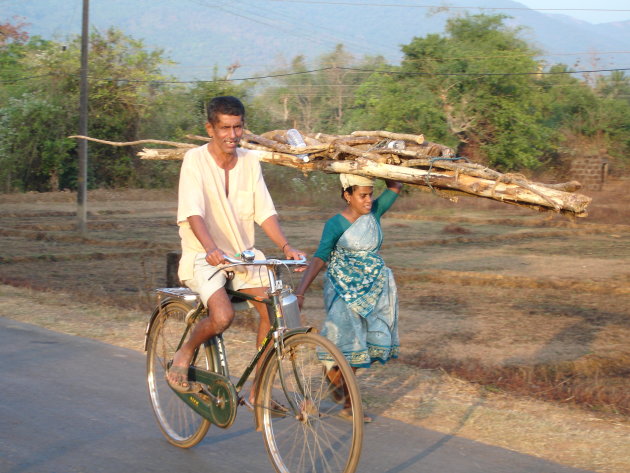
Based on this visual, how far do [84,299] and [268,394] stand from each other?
6431 mm

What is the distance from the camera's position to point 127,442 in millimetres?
4488

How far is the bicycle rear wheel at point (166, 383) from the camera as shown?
14.5 feet

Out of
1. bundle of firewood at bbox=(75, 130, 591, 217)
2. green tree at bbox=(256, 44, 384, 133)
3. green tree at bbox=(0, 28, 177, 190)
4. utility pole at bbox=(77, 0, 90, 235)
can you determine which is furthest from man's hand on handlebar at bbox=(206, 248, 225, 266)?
green tree at bbox=(256, 44, 384, 133)

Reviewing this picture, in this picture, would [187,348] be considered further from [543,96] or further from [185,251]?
[543,96]

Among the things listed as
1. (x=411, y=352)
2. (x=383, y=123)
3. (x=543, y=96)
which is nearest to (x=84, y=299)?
(x=411, y=352)

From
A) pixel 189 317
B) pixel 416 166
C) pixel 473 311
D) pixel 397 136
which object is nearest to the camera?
pixel 189 317

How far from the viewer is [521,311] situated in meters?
10.6

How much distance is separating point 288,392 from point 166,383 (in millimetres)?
1272

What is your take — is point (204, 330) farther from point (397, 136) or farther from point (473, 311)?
point (473, 311)

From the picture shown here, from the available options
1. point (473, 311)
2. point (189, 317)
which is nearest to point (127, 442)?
point (189, 317)

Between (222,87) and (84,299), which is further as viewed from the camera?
(222,87)

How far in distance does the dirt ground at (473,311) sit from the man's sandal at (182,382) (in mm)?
1306

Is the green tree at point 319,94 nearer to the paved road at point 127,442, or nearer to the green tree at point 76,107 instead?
the green tree at point 76,107

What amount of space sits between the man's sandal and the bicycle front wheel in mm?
550
